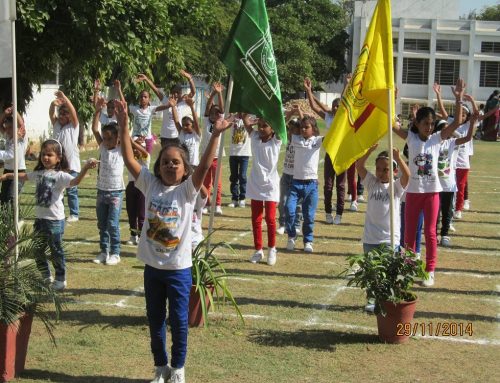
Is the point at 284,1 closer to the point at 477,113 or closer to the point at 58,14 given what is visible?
the point at 58,14

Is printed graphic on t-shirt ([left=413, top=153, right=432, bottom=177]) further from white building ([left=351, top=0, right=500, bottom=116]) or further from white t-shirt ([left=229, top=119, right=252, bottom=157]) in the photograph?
white building ([left=351, top=0, right=500, bottom=116])

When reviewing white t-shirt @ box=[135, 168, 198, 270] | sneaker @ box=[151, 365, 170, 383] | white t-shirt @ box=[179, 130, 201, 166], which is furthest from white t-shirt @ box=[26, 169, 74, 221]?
white t-shirt @ box=[179, 130, 201, 166]

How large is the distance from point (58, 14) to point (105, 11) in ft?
3.03

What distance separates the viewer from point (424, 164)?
8.78 meters

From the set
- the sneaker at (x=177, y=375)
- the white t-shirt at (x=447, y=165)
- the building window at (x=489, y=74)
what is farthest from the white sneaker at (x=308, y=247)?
the building window at (x=489, y=74)

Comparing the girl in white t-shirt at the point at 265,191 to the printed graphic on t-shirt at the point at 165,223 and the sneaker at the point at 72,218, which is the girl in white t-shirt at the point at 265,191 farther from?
the printed graphic on t-shirt at the point at 165,223

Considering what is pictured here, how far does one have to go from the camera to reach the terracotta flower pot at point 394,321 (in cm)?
659

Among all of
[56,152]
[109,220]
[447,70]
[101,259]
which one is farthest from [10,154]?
[447,70]

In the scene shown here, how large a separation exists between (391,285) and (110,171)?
14.7 ft

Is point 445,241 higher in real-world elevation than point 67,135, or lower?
lower

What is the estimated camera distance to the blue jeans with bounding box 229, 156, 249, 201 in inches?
569

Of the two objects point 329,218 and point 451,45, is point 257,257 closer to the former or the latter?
point 329,218

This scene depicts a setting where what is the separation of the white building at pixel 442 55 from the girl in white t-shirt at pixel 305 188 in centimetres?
4990

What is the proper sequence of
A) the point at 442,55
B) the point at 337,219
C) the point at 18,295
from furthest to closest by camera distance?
the point at 442,55
the point at 337,219
the point at 18,295
